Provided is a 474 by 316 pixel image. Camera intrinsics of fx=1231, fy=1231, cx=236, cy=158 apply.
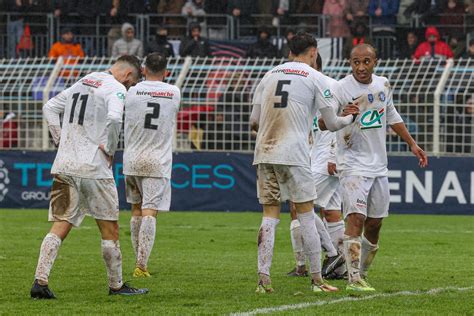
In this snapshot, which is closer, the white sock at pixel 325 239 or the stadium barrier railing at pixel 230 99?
the white sock at pixel 325 239

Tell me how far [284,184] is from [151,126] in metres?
2.43

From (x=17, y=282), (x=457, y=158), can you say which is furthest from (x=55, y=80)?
(x=17, y=282)

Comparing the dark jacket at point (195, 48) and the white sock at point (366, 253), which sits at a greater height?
the dark jacket at point (195, 48)

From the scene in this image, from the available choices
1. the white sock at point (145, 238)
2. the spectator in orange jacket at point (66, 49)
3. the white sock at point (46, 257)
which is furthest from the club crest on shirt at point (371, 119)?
the spectator in orange jacket at point (66, 49)

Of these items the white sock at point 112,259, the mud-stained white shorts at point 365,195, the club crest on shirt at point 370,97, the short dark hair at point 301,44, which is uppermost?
the short dark hair at point 301,44

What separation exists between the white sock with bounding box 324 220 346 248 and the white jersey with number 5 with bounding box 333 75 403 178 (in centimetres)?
171

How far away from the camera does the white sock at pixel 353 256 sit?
410 inches

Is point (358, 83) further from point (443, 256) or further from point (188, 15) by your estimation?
point (188, 15)

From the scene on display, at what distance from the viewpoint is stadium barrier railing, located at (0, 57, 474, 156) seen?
21.5m

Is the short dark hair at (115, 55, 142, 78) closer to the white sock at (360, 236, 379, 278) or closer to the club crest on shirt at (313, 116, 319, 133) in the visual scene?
the white sock at (360, 236, 379, 278)

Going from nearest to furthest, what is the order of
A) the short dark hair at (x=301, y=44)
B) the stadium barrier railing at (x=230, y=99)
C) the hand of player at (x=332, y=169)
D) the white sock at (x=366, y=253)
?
the short dark hair at (x=301, y=44) → the white sock at (x=366, y=253) → the hand of player at (x=332, y=169) → the stadium barrier railing at (x=230, y=99)

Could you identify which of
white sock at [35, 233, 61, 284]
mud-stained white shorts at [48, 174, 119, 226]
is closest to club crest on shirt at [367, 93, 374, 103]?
mud-stained white shorts at [48, 174, 119, 226]

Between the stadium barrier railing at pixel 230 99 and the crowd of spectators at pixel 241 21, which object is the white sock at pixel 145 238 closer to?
the stadium barrier railing at pixel 230 99

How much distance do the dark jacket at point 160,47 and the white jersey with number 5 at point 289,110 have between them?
1518 cm
